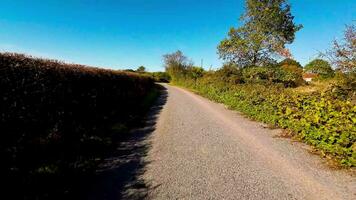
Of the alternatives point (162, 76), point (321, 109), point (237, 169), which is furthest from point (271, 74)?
point (162, 76)

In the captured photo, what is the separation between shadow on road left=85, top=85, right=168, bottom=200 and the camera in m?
4.18

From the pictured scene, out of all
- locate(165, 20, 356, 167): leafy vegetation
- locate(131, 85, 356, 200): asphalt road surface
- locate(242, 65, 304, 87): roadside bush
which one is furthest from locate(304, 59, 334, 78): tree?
locate(242, 65, 304, 87): roadside bush

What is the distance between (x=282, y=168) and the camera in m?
5.36

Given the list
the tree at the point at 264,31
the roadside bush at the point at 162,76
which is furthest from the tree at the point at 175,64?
the tree at the point at 264,31

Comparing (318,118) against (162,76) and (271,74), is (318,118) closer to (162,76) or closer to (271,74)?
(271,74)

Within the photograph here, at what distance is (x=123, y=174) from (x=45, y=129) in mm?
2786

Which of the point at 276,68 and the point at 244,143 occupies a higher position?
the point at 276,68

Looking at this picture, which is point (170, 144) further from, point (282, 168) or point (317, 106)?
point (317, 106)

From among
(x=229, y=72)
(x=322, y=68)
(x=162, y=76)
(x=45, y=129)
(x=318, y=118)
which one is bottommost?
(x=162, y=76)

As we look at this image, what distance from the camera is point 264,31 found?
26094 mm

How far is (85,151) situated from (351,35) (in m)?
10.1

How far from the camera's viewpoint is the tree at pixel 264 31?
2569 cm

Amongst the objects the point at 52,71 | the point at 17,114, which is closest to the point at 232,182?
the point at 17,114

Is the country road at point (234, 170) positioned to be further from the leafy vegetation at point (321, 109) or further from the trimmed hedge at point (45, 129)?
the trimmed hedge at point (45, 129)
